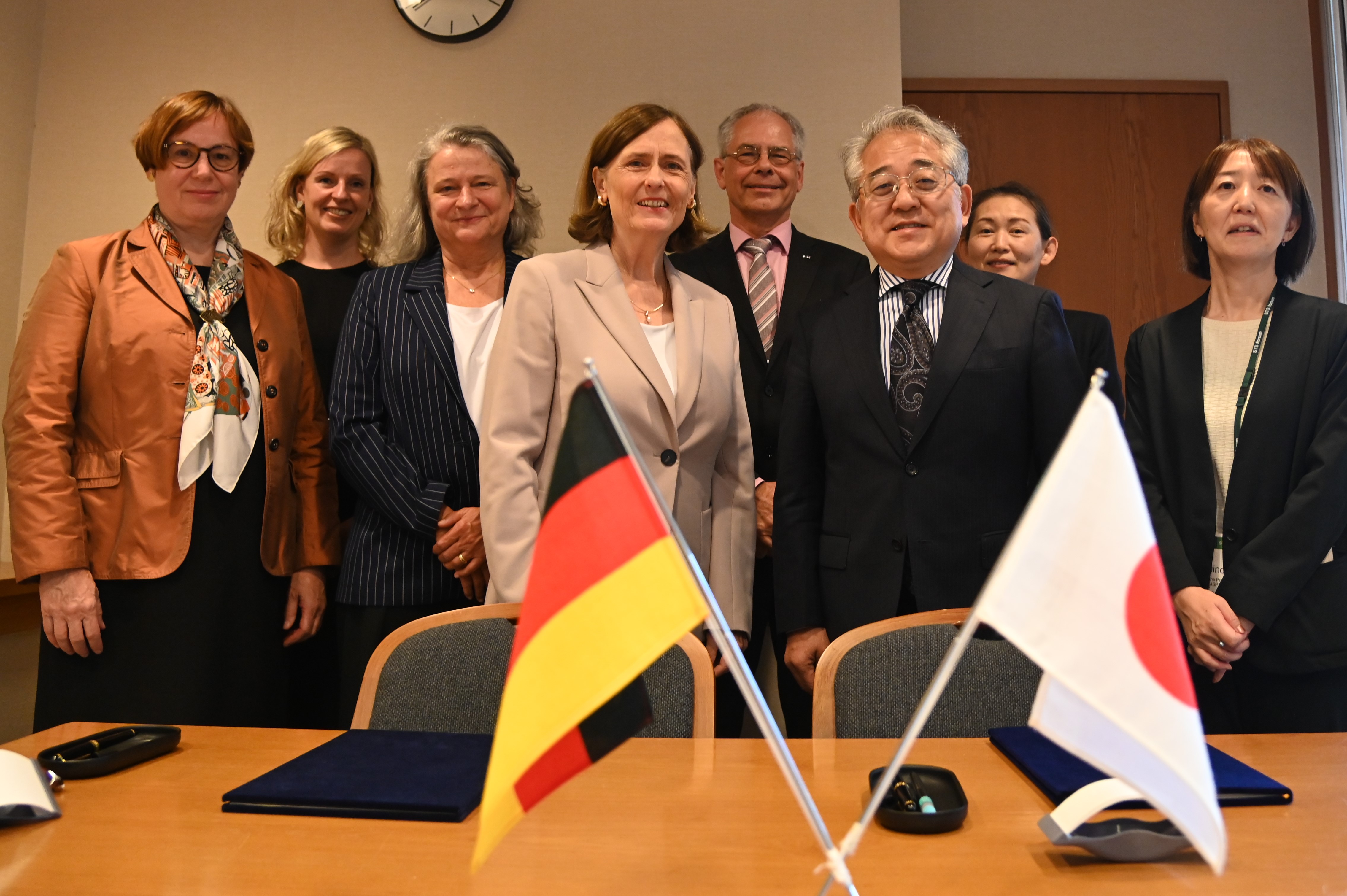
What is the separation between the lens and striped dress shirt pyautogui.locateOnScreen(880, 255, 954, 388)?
87.0 inches

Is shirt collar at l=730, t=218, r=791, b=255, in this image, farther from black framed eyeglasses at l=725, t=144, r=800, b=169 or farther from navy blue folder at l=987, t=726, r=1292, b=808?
navy blue folder at l=987, t=726, r=1292, b=808

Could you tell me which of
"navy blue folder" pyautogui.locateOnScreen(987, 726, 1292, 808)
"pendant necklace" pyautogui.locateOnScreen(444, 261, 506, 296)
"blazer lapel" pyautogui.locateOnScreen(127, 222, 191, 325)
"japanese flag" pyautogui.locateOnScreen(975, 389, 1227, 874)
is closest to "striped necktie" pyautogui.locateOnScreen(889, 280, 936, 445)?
"navy blue folder" pyautogui.locateOnScreen(987, 726, 1292, 808)

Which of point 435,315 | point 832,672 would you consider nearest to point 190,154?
point 435,315

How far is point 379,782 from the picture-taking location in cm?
119

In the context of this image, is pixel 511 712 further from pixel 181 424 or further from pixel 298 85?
pixel 298 85

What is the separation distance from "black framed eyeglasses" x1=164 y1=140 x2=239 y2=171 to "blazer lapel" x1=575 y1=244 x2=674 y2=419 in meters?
1.01

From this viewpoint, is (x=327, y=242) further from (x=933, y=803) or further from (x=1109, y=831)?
(x=1109, y=831)

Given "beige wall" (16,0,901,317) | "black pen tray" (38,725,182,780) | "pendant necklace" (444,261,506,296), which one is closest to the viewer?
"black pen tray" (38,725,182,780)

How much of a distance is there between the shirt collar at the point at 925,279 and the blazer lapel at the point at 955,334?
0.01m

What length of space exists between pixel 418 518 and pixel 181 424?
0.63m

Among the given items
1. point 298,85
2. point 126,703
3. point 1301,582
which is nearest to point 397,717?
point 126,703

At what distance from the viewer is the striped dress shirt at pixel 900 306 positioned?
2211 millimetres

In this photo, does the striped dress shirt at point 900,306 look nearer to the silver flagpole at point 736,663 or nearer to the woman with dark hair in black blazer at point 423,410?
the woman with dark hair in black blazer at point 423,410

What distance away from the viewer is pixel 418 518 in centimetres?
232
